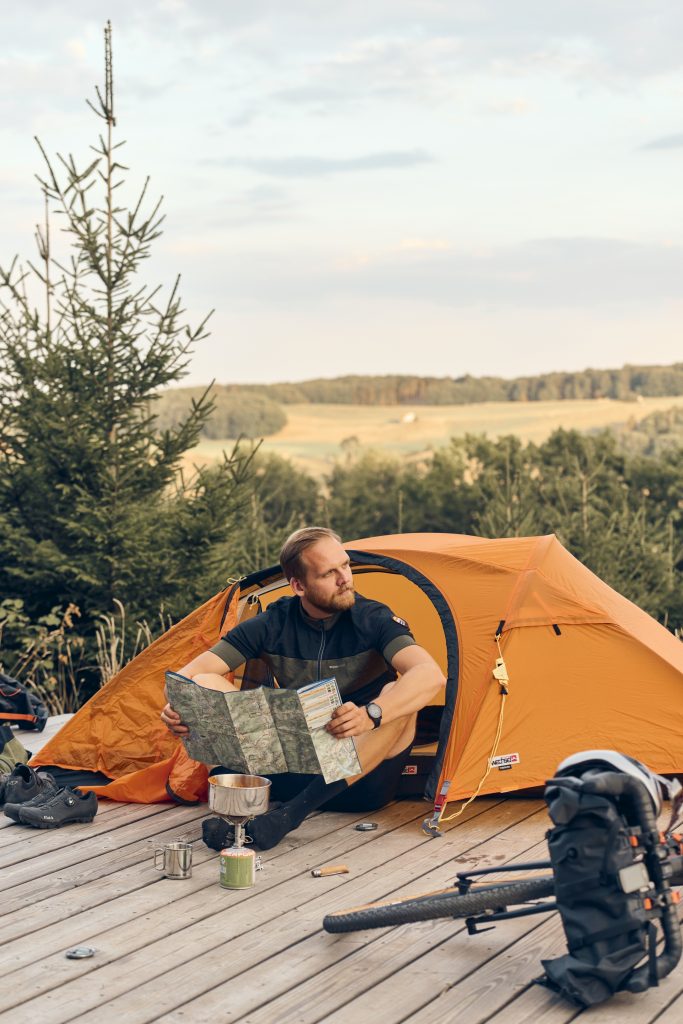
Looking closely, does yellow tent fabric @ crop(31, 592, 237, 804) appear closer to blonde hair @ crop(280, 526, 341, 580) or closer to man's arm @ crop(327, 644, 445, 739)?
blonde hair @ crop(280, 526, 341, 580)

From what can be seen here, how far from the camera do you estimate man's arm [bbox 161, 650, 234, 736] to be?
12.8 ft


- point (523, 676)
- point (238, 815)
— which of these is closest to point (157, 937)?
point (238, 815)

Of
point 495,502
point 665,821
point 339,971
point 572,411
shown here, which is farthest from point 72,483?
point 572,411

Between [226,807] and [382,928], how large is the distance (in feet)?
2.02

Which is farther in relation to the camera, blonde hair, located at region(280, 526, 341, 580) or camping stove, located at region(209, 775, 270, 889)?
blonde hair, located at region(280, 526, 341, 580)

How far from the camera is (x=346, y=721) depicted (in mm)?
3572

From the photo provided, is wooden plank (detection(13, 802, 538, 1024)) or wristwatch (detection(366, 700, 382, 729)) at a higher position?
wristwatch (detection(366, 700, 382, 729))

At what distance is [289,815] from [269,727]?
523 mm

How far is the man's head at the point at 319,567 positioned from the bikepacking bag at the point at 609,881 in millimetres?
1488

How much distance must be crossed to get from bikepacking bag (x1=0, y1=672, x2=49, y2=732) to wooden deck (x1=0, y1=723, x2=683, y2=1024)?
1756 millimetres

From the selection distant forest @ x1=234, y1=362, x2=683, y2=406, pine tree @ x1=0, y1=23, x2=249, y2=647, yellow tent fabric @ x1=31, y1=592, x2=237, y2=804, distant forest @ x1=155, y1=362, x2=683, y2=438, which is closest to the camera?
yellow tent fabric @ x1=31, y1=592, x2=237, y2=804

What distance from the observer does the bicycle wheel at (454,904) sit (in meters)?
2.95

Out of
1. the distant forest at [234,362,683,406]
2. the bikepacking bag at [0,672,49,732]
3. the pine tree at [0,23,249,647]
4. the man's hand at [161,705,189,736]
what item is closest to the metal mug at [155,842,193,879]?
the man's hand at [161,705,189,736]

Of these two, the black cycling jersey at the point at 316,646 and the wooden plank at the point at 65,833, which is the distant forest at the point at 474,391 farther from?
the black cycling jersey at the point at 316,646
